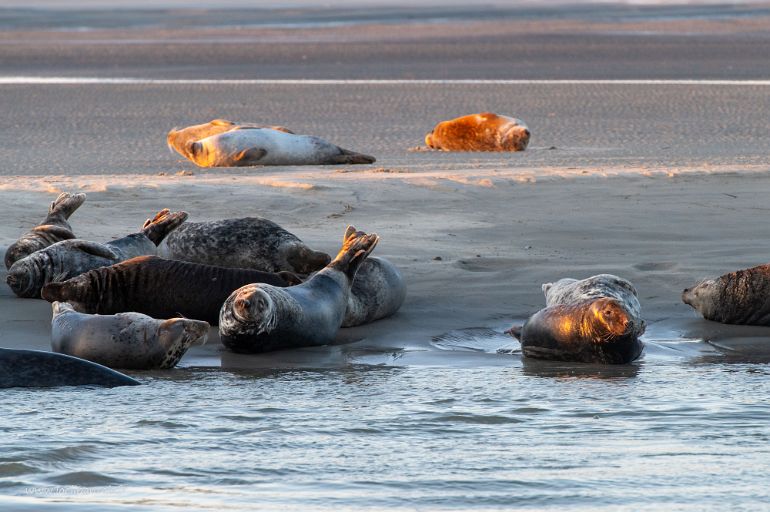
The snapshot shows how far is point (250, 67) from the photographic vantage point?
25.7 m

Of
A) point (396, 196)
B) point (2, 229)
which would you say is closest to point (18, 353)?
point (2, 229)

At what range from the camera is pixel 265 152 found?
11297mm

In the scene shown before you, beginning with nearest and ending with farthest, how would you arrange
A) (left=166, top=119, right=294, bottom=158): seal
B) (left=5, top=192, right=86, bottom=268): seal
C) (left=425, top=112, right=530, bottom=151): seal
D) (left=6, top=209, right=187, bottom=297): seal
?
1. (left=6, top=209, right=187, bottom=297): seal
2. (left=5, top=192, right=86, bottom=268): seal
3. (left=166, top=119, right=294, bottom=158): seal
4. (left=425, top=112, right=530, bottom=151): seal

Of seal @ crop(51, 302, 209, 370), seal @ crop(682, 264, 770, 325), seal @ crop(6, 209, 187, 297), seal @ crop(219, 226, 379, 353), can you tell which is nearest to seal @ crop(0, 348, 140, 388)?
seal @ crop(51, 302, 209, 370)

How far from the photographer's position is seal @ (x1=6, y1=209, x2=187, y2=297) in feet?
20.6

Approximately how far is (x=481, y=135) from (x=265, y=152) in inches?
89.3

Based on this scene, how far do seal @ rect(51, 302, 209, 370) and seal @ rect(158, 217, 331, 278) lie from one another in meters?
1.34

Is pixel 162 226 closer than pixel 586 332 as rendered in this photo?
No

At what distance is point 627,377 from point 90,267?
2.64m

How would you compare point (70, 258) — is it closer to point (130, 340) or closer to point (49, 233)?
point (49, 233)

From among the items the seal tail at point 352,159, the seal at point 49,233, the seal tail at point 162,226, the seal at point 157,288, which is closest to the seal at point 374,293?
the seal at point 157,288

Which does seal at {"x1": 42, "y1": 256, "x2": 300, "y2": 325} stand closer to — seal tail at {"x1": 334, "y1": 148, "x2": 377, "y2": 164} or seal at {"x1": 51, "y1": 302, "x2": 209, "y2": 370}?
seal at {"x1": 51, "y1": 302, "x2": 209, "y2": 370}

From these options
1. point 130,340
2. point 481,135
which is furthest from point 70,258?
point 481,135

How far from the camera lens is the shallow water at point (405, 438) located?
3.44 meters
